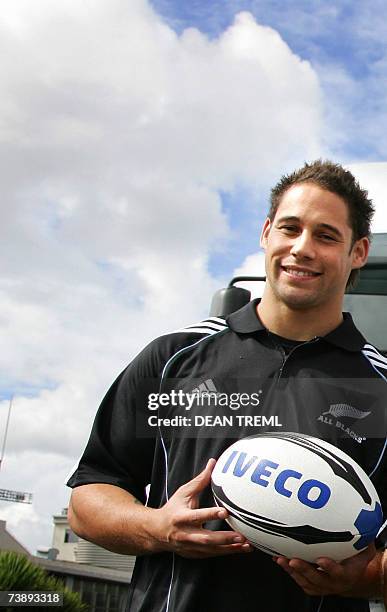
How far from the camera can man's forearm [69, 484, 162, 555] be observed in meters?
2.57

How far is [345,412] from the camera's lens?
8.89ft

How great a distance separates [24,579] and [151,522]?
1884 centimetres

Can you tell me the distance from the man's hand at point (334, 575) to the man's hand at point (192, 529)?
6.2 inches

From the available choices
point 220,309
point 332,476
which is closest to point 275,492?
point 332,476

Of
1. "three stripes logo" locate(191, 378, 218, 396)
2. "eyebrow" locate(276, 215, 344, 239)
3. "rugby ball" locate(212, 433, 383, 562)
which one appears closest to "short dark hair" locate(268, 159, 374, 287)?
"eyebrow" locate(276, 215, 344, 239)

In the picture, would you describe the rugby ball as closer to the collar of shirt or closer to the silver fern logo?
the silver fern logo


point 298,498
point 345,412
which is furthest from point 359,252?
point 298,498

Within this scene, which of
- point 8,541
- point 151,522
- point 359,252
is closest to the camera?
point 151,522

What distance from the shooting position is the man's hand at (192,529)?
7.83 ft

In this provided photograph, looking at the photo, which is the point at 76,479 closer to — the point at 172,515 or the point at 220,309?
the point at 172,515

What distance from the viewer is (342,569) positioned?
2389mm

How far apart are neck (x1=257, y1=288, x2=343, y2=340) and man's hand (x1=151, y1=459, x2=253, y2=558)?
2.00 feet

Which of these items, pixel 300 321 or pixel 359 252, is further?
pixel 359 252

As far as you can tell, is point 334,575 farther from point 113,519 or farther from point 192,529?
point 113,519
